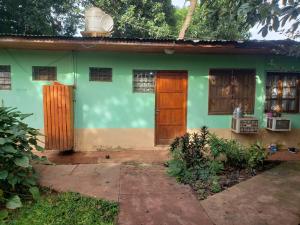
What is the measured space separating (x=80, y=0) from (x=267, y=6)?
46.4ft

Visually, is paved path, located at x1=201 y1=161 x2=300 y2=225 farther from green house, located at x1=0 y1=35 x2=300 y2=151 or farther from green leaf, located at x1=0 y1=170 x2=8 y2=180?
green leaf, located at x1=0 y1=170 x2=8 y2=180

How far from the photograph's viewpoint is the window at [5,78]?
7074 millimetres

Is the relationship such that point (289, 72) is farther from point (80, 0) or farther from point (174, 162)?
point (80, 0)

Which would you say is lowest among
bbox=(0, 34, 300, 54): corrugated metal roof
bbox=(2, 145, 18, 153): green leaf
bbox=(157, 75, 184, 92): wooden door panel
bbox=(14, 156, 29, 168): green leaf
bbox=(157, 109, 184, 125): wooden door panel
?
bbox=(14, 156, 29, 168): green leaf

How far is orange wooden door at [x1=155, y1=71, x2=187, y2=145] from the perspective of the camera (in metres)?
7.45

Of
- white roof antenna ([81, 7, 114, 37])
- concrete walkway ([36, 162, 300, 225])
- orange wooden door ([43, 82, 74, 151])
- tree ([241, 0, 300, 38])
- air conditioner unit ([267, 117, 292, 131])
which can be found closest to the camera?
tree ([241, 0, 300, 38])

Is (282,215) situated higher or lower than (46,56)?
lower

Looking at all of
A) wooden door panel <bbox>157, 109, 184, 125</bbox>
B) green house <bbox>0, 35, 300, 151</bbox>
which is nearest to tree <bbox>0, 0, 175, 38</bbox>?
green house <bbox>0, 35, 300, 151</bbox>

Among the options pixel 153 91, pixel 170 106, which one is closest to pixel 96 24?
pixel 153 91

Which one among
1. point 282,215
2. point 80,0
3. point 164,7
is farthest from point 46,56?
point 164,7

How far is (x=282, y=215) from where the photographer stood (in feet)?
12.1

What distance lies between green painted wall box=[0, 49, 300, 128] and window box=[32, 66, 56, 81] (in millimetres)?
105

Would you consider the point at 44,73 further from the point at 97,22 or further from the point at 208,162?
the point at 208,162

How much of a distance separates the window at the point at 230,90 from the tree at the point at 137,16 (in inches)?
286
